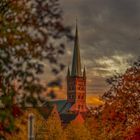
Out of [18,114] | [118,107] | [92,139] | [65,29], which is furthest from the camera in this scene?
[92,139]

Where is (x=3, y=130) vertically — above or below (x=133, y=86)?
below

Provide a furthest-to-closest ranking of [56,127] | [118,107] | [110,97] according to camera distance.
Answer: [56,127] < [110,97] < [118,107]

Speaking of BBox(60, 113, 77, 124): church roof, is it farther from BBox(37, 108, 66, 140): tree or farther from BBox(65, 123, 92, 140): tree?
BBox(37, 108, 66, 140): tree

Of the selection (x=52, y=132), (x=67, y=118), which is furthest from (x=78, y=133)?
(x=67, y=118)

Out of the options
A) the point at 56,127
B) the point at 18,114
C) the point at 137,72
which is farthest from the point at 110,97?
the point at 56,127

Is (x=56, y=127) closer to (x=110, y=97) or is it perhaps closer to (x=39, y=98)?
(x=110, y=97)

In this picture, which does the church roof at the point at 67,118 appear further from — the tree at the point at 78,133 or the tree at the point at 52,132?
the tree at the point at 52,132

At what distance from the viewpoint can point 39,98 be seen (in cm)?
1352

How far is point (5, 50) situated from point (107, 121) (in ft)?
102

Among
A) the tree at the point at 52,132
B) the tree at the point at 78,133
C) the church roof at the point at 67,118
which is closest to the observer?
the tree at the point at 52,132

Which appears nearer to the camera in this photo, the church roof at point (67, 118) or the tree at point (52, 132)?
the tree at point (52, 132)

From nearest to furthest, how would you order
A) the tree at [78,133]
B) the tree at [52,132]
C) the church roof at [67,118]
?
the tree at [52,132] → the tree at [78,133] → the church roof at [67,118]

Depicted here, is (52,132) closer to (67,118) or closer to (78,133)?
(78,133)

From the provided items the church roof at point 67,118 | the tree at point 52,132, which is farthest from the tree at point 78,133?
the church roof at point 67,118
